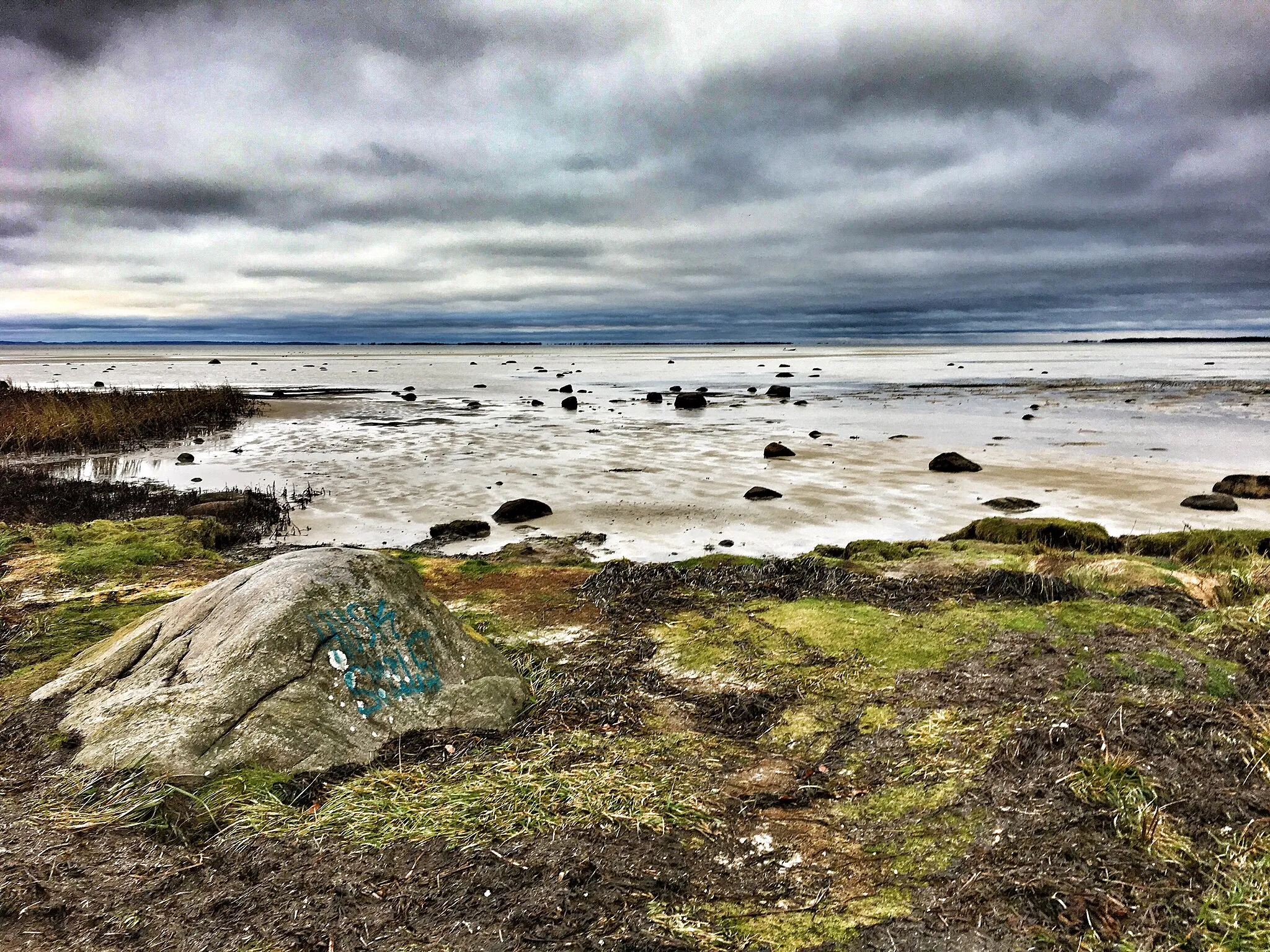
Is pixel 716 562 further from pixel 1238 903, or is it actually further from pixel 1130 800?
pixel 1238 903

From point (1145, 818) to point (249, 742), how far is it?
482cm

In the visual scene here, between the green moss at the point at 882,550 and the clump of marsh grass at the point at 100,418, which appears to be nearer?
the green moss at the point at 882,550

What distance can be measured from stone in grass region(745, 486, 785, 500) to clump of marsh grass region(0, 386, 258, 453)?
70.3 feet

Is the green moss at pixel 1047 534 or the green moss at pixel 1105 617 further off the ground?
the green moss at pixel 1105 617

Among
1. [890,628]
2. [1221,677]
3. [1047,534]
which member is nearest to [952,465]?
[1047,534]

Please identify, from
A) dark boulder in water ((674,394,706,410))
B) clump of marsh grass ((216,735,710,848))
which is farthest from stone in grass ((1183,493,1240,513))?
dark boulder in water ((674,394,706,410))

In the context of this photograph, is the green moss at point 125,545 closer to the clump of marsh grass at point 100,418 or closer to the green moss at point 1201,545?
the green moss at point 1201,545

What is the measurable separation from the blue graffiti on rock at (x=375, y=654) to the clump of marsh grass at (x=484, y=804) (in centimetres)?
67

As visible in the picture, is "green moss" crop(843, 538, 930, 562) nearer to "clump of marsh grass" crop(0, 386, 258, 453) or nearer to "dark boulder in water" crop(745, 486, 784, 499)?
→ "dark boulder in water" crop(745, 486, 784, 499)

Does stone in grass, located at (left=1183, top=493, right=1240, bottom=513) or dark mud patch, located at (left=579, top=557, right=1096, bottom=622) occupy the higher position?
dark mud patch, located at (left=579, top=557, right=1096, bottom=622)

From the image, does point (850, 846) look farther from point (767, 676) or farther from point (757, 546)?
point (757, 546)

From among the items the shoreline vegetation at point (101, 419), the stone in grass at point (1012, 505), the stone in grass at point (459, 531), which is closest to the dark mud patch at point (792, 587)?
the stone in grass at point (459, 531)

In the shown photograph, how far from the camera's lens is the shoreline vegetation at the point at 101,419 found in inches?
942

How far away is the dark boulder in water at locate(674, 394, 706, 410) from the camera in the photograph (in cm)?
3956
